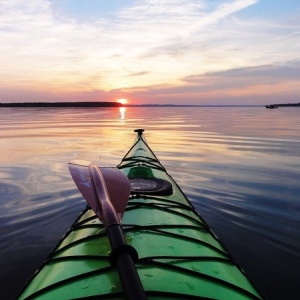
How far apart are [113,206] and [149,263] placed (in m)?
0.92

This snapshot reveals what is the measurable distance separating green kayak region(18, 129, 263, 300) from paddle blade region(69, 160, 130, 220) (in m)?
0.33

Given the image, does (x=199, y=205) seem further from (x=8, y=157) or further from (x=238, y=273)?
(x=8, y=157)

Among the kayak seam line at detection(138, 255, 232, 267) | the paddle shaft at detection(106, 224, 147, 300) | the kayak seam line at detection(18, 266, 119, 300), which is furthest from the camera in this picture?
the kayak seam line at detection(138, 255, 232, 267)

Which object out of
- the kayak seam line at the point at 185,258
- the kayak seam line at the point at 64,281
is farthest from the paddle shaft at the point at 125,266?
the kayak seam line at the point at 185,258

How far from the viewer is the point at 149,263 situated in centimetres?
301

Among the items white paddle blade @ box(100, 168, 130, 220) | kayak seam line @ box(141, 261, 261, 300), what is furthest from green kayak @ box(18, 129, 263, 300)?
white paddle blade @ box(100, 168, 130, 220)

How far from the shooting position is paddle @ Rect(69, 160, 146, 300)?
6.91 feet

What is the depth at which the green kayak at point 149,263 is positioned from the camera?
2668mm

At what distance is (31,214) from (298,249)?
5.99 metres

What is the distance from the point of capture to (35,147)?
1825cm

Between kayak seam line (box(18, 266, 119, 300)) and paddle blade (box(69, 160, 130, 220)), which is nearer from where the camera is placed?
kayak seam line (box(18, 266, 119, 300))

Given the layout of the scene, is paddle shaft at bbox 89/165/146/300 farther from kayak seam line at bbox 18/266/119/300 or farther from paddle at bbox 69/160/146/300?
kayak seam line at bbox 18/266/119/300

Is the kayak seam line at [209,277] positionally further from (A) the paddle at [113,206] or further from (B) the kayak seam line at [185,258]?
(A) the paddle at [113,206]

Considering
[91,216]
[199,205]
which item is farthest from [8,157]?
[91,216]
